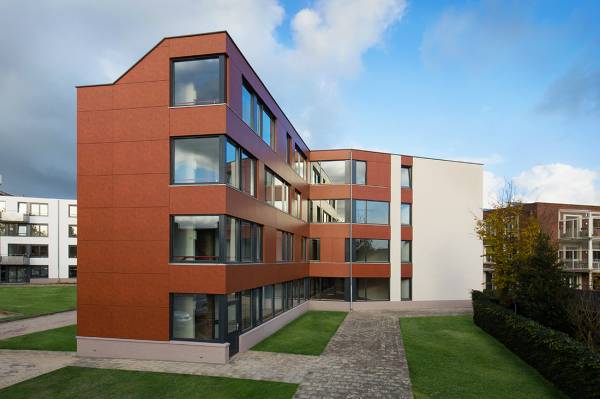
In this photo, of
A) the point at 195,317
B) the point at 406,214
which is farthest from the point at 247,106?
the point at 406,214

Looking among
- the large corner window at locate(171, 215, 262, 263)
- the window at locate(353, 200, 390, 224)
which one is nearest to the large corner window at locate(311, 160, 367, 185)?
the window at locate(353, 200, 390, 224)

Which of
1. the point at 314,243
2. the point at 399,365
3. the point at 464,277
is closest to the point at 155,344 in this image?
the point at 399,365

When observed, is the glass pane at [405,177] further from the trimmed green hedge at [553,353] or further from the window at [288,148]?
the trimmed green hedge at [553,353]

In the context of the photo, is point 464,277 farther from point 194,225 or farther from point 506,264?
point 194,225

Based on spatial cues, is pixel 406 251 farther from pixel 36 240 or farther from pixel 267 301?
pixel 36 240

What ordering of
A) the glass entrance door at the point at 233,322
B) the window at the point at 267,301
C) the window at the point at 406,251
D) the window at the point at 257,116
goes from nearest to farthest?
1. the glass entrance door at the point at 233,322
2. the window at the point at 257,116
3. the window at the point at 267,301
4. the window at the point at 406,251

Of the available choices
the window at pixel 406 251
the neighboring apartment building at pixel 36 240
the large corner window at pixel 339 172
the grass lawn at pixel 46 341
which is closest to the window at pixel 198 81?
the grass lawn at pixel 46 341

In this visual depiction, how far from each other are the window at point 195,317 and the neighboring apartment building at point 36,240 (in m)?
50.9

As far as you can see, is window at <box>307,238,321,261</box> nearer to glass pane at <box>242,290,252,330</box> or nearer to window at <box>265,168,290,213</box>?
window at <box>265,168,290,213</box>

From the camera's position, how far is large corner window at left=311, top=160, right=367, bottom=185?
30.4 m

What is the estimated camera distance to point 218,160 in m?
15.0

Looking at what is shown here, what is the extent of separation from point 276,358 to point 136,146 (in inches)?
384

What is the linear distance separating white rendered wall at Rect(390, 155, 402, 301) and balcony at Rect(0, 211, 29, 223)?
170 feet

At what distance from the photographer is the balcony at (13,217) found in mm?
54594
